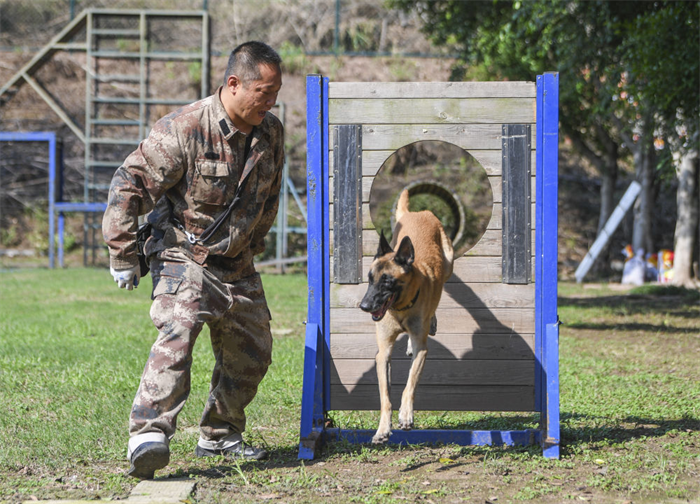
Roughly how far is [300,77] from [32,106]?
7.15 metres

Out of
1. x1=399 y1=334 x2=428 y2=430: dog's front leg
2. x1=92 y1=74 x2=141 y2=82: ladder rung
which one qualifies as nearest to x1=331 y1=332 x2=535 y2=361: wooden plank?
x1=399 y1=334 x2=428 y2=430: dog's front leg

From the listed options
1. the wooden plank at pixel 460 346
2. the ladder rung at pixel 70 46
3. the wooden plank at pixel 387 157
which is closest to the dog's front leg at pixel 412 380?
the wooden plank at pixel 460 346

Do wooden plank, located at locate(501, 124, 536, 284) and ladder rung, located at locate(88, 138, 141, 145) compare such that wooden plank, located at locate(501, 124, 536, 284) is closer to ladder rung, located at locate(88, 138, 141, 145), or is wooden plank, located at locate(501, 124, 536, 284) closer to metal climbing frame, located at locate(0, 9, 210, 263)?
metal climbing frame, located at locate(0, 9, 210, 263)

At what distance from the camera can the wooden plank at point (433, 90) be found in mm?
4664

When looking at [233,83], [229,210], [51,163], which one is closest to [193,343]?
[229,210]

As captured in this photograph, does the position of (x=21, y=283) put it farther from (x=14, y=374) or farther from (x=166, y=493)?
(x=166, y=493)

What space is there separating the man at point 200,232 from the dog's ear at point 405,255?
777mm

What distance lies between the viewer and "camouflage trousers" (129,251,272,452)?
3.76 metres

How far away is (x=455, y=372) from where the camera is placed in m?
4.86

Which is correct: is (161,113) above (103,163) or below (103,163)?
above

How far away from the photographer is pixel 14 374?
643 cm

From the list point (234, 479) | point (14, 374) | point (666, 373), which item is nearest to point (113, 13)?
point (14, 374)

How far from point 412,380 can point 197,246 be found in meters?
1.40

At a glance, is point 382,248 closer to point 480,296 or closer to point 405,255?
point 405,255
